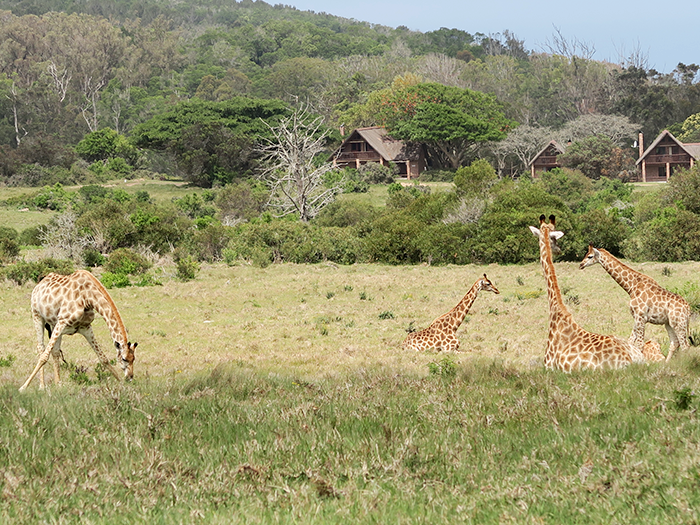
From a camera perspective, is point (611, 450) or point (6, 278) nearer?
point (611, 450)

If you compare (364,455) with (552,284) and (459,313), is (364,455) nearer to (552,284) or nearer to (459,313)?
(552,284)

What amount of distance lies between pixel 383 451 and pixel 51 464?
226cm

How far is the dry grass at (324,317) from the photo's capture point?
1308 cm

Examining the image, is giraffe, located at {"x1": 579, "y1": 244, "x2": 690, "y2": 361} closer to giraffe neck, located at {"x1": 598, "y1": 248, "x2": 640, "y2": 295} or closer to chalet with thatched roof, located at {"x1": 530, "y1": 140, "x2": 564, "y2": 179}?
giraffe neck, located at {"x1": 598, "y1": 248, "x2": 640, "y2": 295}

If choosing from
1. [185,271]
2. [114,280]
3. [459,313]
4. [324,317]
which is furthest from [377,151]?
[459,313]

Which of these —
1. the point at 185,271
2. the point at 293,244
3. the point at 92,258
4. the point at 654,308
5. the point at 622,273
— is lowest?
the point at 185,271

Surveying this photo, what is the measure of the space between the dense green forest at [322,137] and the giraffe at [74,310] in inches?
691

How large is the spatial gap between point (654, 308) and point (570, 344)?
1548 mm

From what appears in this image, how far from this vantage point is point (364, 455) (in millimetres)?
5086

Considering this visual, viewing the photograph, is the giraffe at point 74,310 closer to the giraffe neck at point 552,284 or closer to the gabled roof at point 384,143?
the giraffe neck at point 552,284

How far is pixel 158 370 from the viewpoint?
1190cm

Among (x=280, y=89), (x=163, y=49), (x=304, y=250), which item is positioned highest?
(x=163, y=49)

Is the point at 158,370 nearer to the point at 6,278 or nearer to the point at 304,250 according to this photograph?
the point at 6,278

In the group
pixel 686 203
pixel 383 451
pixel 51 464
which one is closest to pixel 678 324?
pixel 383 451
